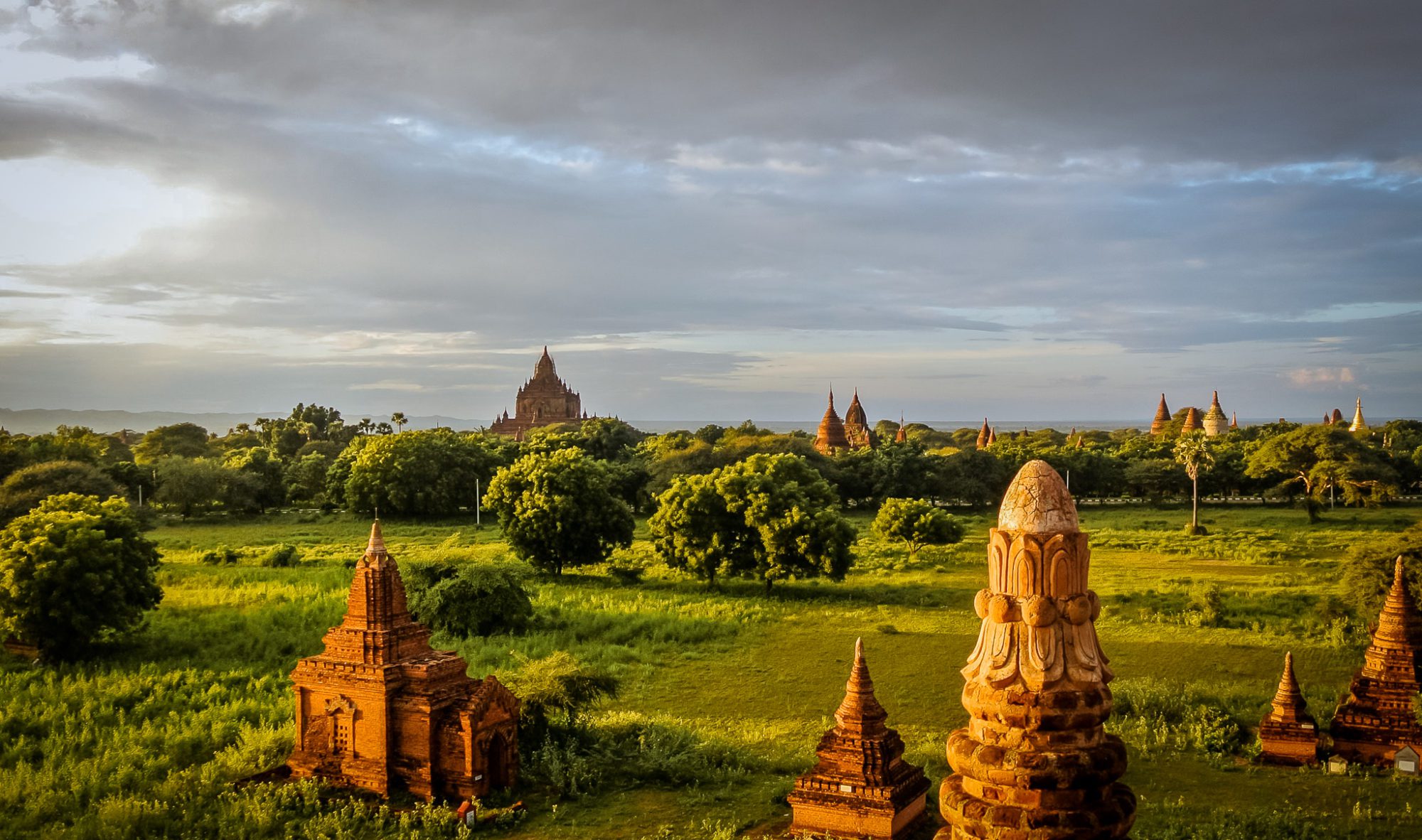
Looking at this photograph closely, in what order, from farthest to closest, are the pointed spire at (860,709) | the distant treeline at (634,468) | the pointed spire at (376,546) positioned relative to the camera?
the distant treeline at (634,468)
the pointed spire at (376,546)
the pointed spire at (860,709)

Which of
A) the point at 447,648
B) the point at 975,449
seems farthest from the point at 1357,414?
the point at 447,648

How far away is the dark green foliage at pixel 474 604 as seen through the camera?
94.3ft

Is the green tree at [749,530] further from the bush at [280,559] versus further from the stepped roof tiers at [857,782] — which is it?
the stepped roof tiers at [857,782]

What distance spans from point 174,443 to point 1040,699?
88024 mm

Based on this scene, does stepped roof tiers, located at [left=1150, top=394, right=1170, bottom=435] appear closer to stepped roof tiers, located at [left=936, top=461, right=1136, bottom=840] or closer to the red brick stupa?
the red brick stupa

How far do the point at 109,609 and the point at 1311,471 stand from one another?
55.2 m

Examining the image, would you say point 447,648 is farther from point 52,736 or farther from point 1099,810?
point 1099,810

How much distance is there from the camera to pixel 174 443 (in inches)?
3169

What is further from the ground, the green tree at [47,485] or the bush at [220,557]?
the green tree at [47,485]

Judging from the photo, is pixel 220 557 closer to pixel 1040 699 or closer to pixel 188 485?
pixel 188 485

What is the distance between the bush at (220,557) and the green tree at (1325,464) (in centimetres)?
5299

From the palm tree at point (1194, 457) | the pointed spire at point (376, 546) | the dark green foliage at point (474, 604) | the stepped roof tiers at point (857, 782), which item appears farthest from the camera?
the palm tree at point (1194, 457)

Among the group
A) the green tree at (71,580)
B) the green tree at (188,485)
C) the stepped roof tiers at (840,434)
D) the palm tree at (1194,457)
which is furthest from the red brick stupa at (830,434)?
the green tree at (71,580)

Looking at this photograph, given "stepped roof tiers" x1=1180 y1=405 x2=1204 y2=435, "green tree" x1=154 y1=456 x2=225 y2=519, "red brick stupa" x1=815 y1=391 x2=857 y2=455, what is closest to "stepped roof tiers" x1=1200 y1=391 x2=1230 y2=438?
"stepped roof tiers" x1=1180 y1=405 x2=1204 y2=435
